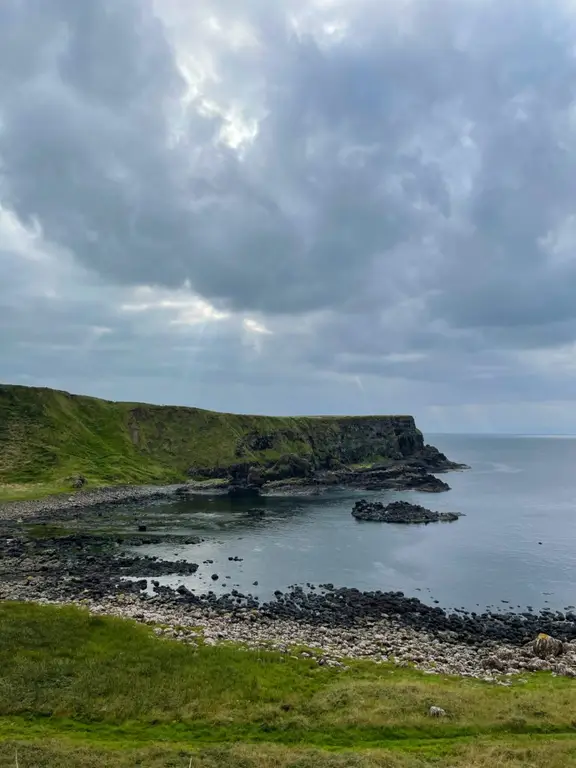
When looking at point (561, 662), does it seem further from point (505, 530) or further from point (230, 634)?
point (505, 530)

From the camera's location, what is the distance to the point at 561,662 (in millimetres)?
39094

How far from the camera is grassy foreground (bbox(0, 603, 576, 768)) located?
2366cm

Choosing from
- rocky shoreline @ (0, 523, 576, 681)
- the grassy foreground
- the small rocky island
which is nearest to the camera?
the grassy foreground

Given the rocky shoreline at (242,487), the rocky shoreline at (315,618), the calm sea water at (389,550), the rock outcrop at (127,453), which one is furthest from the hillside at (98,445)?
the rocky shoreline at (315,618)

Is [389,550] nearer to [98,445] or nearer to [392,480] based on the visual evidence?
[392,480]

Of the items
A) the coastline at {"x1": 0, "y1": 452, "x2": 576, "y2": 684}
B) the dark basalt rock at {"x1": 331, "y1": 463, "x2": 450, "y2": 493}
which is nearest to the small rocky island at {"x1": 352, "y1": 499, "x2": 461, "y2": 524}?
the dark basalt rock at {"x1": 331, "y1": 463, "x2": 450, "y2": 493}

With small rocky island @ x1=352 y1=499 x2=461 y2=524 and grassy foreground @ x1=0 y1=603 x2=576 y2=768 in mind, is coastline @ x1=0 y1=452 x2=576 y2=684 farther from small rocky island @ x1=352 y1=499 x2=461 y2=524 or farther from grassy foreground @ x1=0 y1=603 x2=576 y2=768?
small rocky island @ x1=352 y1=499 x2=461 y2=524

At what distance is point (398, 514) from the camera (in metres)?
116

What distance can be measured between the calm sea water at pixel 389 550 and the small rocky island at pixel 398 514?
327 centimetres

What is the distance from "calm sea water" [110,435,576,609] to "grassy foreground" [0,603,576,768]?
2536cm

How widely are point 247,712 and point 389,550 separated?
61.4 meters

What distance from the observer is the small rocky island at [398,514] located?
11194 centimetres

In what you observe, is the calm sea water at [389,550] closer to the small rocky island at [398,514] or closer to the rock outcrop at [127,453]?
the small rocky island at [398,514]

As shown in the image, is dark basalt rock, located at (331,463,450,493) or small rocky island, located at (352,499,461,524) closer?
small rocky island, located at (352,499,461,524)
